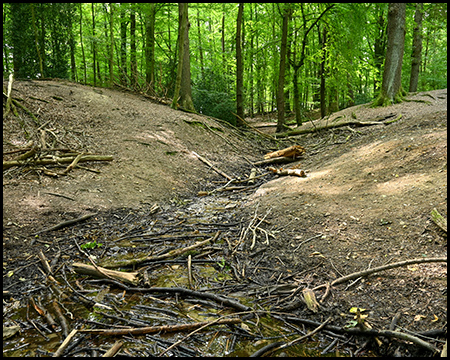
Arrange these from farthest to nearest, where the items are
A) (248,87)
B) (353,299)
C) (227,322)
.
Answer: (248,87) → (353,299) → (227,322)

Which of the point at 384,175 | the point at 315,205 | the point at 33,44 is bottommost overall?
the point at 315,205

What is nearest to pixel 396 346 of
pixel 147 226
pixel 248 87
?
pixel 147 226

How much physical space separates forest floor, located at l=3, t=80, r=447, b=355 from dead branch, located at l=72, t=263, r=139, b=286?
584 mm

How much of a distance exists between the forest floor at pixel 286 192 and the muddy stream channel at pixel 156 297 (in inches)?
7.2

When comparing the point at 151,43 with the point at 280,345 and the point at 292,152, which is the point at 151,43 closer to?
the point at 292,152

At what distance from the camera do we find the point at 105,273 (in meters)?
3.32

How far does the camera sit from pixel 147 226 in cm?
504

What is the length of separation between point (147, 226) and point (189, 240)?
3.20 feet

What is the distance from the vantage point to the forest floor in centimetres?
299

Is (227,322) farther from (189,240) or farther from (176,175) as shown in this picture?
(176,175)

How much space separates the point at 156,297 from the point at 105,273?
707 millimetres

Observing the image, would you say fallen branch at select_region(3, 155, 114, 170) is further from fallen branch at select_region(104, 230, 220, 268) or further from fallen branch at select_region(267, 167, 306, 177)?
fallen branch at select_region(267, 167, 306, 177)

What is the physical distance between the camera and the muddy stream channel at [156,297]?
2381mm

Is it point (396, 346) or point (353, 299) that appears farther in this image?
point (353, 299)
